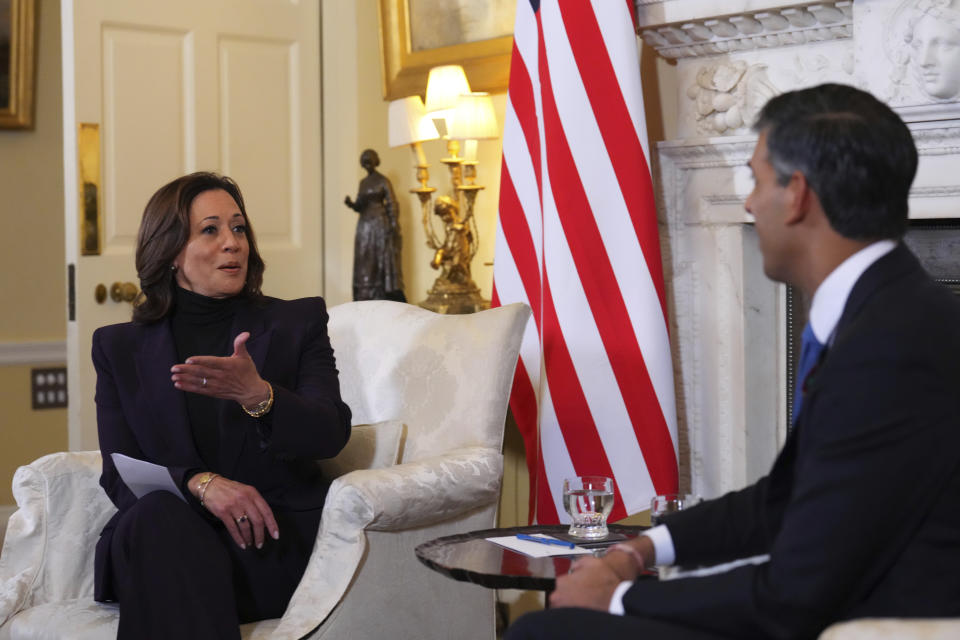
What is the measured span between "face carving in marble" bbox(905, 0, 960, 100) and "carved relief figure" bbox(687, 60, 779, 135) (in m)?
0.41

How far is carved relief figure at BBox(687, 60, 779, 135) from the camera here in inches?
112

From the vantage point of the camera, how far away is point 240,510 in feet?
7.45

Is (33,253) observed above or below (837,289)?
above

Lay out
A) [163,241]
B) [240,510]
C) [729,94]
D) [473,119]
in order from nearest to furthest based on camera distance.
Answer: [240,510] → [163,241] → [729,94] → [473,119]

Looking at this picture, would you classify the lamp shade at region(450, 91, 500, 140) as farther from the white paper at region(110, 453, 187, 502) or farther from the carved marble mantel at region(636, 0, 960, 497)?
the white paper at region(110, 453, 187, 502)

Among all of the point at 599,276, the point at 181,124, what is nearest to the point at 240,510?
the point at 599,276

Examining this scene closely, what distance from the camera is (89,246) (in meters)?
3.92

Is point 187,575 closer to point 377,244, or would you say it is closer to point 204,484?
point 204,484

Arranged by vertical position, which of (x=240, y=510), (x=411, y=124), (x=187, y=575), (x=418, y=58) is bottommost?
(x=187, y=575)

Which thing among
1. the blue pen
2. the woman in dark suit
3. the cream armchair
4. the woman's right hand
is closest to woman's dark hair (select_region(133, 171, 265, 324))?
the woman in dark suit

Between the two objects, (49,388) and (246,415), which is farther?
(49,388)

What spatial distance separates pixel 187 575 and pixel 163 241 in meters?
0.81

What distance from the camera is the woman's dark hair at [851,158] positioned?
1.36 meters

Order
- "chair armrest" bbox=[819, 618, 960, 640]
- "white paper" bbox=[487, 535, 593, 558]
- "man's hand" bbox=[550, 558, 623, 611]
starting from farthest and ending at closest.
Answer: "white paper" bbox=[487, 535, 593, 558]
"man's hand" bbox=[550, 558, 623, 611]
"chair armrest" bbox=[819, 618, 960, 640]
